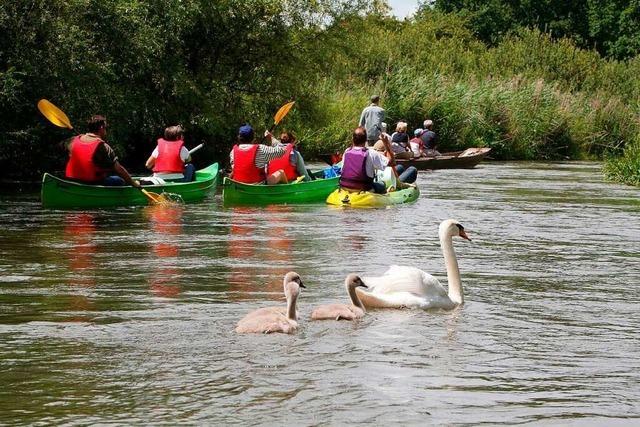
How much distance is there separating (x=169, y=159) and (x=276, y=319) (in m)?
11.8

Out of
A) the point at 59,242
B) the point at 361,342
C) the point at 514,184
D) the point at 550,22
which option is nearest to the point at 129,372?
the point at 361,342

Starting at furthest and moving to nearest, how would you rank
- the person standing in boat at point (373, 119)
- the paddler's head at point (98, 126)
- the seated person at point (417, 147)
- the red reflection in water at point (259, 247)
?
the seated person at point (417, 147), the person standing in boat at point (373, 119), the paddler's head at point (98, 126), the red reflection in water at point (259, 247)

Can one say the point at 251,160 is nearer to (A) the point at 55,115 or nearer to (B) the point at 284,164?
(B) the point at 284,164

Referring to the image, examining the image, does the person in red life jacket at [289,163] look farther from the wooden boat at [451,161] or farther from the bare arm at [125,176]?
the wooden boat at [451,161]

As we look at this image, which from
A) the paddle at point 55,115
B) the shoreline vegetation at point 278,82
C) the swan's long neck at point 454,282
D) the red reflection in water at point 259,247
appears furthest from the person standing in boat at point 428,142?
the swan's long neck at point 454,282

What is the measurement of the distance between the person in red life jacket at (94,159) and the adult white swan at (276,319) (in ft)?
31.4

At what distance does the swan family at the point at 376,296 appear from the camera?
8359 millimetres

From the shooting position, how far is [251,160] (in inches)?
755

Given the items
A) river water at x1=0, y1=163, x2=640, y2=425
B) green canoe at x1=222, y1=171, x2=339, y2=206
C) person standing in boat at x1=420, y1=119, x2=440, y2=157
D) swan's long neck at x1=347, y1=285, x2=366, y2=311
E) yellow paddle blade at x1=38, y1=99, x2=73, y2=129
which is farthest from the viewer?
person standing in boat at x1=420, y1=119, x2=440, y2=157

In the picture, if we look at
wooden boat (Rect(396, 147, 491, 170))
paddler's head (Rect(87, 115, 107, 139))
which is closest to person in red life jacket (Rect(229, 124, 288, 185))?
paddler's head (Rect(87, 115, 107, 139))

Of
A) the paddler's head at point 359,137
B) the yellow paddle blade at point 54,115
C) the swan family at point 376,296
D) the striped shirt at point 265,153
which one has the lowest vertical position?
the swan family at point 376,296

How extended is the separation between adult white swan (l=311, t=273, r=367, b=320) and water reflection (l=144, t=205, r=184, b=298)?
5.44 ft

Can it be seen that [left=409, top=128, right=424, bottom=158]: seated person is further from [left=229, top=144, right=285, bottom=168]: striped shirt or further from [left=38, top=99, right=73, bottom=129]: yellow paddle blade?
[left=38, top=99, right=73, bottom=129]: yellow paddle blade

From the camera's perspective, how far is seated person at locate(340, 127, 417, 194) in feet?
60.4
